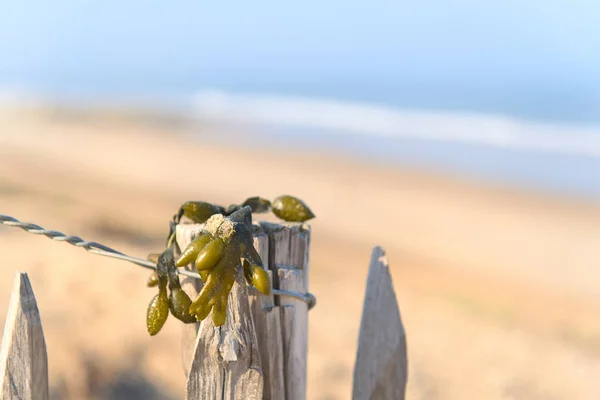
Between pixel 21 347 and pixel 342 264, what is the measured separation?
4971 millimetres

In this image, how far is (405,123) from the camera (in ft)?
62.3

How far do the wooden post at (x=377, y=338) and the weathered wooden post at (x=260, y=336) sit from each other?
30cm

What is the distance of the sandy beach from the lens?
11.1 ft

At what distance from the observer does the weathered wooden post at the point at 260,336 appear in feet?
A: 4.15

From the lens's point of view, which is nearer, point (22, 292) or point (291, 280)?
point (22, 292)

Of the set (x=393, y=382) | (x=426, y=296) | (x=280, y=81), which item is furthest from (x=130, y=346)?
(x=280, y=81)

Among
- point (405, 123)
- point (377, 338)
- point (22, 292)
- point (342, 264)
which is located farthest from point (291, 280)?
point (405, 123)

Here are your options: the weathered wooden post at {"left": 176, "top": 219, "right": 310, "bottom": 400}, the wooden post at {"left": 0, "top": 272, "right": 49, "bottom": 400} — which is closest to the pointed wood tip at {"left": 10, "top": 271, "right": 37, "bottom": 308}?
the wooden post at {"left": 0, "top": 272, "right": 49, "bottom": 400}

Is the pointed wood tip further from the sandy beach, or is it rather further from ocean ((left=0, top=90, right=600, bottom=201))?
Result: ocean ((left=0, top=90, right=600, bottom=201))

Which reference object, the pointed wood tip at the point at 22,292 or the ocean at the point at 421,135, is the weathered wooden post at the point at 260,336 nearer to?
the pointed wood tip at the point at 22,292

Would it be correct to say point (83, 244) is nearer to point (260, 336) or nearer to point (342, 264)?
point (260, 336)

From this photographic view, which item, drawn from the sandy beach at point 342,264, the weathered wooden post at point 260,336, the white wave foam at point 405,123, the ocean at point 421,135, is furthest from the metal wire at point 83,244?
the white wave foam at point 405,123

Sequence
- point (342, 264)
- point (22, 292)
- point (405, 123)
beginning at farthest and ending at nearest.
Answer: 1. point (405, 123)
2. point (342, 264)
3. point (22, 292)

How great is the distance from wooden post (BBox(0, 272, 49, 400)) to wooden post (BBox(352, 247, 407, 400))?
0.88 metres
